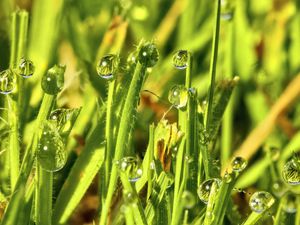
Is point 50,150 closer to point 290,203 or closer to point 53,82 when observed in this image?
point 53,82

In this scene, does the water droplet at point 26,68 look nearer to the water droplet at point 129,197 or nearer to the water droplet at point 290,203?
the water droplet at point 129,197

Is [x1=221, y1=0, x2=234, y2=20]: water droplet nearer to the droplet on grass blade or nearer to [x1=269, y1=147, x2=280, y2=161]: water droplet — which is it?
[x1=269, y1=147, x2=280, y2=161]: water droplet

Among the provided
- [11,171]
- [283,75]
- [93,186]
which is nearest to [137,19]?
[283,75]

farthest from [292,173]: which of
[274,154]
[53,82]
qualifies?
[53,82]

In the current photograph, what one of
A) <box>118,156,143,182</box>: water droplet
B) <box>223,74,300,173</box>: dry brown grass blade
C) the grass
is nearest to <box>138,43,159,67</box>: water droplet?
the grass

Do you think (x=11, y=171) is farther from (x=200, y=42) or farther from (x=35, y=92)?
(x=200, y=42)

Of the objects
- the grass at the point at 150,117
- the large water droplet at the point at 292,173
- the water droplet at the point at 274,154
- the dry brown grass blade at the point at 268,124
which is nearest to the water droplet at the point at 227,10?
the grass at the point at 150,117
